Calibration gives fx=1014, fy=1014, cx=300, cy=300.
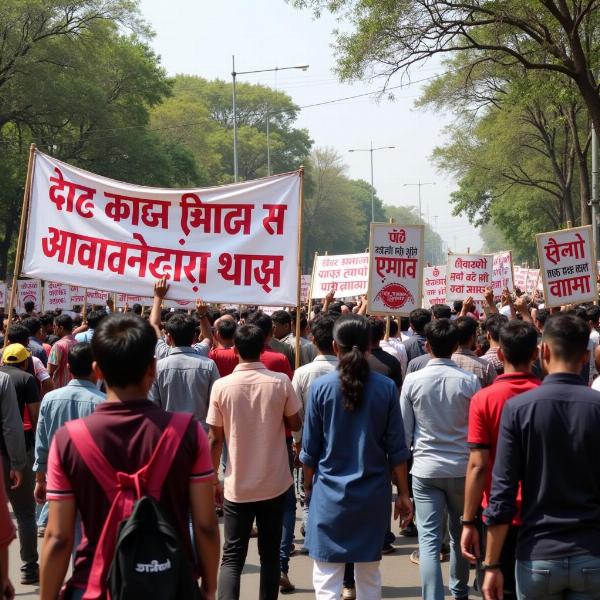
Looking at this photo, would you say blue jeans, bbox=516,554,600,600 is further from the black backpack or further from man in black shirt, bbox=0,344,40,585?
man in black shirt, bbox=0,344,40,585

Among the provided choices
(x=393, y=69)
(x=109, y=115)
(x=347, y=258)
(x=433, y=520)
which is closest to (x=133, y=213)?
(x=433, y=520)

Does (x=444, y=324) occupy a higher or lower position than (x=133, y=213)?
lower

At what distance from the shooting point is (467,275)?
55.7ft

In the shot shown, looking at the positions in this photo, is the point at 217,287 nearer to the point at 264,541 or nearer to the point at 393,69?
the point at 264,541

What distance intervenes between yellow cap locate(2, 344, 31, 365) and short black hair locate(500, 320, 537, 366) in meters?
3.65

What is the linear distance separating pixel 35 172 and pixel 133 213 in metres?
0.78

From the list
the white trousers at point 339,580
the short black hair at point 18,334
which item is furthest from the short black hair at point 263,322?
the white trousers at point 339,580

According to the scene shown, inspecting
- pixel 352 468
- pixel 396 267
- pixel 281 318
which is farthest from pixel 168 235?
pixel 396 267

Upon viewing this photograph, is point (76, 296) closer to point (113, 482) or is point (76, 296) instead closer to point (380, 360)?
point (380, 360)

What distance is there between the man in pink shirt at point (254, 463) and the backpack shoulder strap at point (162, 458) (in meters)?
2.29

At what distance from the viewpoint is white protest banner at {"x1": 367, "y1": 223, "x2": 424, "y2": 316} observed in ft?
35.5

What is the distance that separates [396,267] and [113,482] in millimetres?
8212

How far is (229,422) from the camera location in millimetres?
5551

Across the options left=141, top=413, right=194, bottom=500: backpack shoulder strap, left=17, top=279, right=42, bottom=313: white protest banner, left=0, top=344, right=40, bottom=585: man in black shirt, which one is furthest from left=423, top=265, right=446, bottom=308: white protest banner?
left=141, top=413, right=194, bottom=500: backpack shoulder strap
